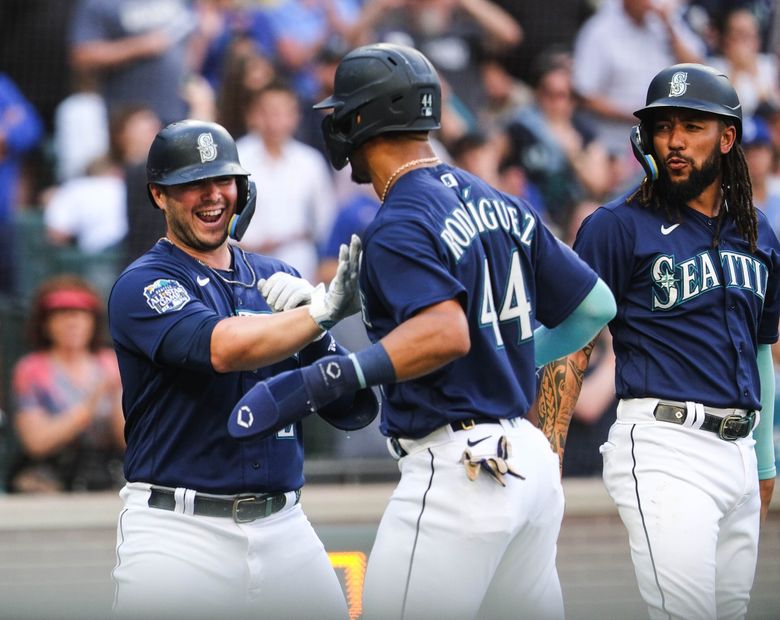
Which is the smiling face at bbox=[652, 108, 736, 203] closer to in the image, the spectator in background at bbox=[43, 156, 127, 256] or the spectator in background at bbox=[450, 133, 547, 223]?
the spectator in background at bbox=[450, 133, 547, 223]

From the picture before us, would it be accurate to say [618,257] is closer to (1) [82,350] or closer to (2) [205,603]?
(2) [205,603]

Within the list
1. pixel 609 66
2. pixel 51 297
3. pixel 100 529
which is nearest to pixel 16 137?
pixel 51 297

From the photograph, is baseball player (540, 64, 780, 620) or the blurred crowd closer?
baseball player (540, 64, 780, 620)

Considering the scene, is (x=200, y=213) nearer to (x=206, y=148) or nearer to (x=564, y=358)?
(x=206, y=148)

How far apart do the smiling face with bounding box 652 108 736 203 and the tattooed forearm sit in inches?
22.9

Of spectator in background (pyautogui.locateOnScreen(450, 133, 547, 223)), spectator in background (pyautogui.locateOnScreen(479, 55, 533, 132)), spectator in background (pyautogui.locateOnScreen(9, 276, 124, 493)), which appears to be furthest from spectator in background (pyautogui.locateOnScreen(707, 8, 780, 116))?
spectator in background (pyautogui.locateOnScreen(9, 276, 124, 493))

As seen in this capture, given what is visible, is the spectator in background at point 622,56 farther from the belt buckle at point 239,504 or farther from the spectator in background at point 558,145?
the belt buckle at point 239,504

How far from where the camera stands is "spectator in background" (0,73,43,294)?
775 centimetres

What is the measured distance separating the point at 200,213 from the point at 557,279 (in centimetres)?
106

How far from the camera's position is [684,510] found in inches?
141

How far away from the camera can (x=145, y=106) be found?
312 inches

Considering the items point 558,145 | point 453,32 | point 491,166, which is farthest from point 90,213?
point 558,145

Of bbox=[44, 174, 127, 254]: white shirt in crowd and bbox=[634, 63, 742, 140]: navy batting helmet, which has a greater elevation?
bbox=[634, 63, 742, 140]: navy batting helmet

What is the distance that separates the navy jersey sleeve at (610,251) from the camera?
12.4 feet
